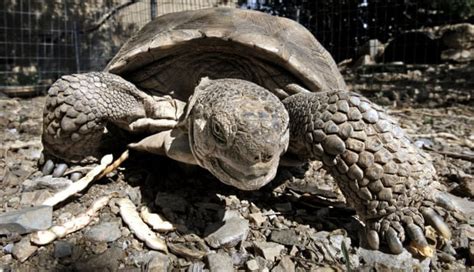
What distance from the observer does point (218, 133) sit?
1750 mm

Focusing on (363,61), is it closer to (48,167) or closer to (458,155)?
(458,155)

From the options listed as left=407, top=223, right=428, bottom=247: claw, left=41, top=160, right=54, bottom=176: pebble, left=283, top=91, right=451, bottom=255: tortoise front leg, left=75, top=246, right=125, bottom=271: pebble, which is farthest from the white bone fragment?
left=407, top=223, right=428, bottom=247: claw

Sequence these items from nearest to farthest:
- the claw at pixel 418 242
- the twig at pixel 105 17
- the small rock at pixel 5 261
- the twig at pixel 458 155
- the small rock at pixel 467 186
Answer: the small rock at pixel 5 261 < the claw at pixel 418 242 < the small rock at pixel 467 186 < the twig at pixel 458 155 < the twig at pixel 105 17

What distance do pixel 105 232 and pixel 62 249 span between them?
0.21m

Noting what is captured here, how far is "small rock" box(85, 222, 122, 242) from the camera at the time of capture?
190 cm

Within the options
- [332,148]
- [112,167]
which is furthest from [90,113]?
[332,148]

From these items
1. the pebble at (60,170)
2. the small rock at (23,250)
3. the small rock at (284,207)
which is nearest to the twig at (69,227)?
the small rock at (23,250)

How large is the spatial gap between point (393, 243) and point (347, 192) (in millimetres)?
318

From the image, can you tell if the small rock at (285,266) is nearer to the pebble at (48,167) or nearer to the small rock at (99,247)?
the small rock at (99,247)

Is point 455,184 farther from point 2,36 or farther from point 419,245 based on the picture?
point 2,36

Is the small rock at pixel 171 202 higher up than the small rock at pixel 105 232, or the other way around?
the small rock at pixel 171 202

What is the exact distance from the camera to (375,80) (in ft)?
35.9

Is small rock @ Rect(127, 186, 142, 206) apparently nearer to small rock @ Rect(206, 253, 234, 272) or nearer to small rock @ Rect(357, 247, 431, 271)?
small rock @ Rect(206, 253, 234, 272)

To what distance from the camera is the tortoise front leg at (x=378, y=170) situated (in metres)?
1.91
